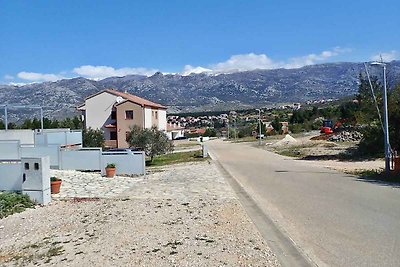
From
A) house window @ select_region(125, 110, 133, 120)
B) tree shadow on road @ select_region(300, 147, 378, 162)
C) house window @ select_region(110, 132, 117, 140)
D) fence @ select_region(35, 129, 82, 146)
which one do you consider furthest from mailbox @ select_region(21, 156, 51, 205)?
house window @ select_region(110, 132, 117, 140)

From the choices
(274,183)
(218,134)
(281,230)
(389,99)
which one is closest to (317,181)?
(274,183)

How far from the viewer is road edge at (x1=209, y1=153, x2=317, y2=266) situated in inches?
286

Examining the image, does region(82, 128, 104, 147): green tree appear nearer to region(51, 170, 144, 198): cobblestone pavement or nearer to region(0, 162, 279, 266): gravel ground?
region(51, 170, 144, 198): cobblestone pavement

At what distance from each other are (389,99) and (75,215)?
2486cm

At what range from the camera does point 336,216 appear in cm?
1073

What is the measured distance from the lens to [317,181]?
18.4 m

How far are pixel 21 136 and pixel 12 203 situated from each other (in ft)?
44.8

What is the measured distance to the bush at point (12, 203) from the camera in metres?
13.0

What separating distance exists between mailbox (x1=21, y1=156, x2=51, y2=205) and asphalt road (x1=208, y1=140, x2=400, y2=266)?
6.94 meters

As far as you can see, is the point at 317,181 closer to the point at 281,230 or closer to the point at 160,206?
the point at 160,206

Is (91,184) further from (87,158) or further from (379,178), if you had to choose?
(379,178)

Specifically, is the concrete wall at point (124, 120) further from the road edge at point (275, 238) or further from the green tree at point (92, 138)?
the road edge at point (275, 238)

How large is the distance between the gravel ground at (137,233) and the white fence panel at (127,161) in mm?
6653

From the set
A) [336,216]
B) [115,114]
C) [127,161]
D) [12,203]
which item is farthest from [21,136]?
[115,114]
